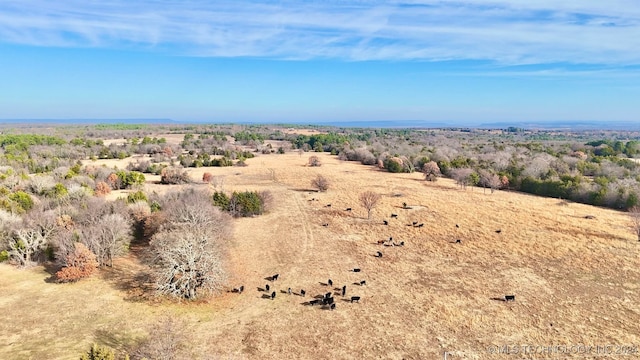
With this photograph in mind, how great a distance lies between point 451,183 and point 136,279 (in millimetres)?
49934

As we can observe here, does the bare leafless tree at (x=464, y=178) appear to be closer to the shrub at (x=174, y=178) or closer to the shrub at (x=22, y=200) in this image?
the shrub at (x=174, y=178)

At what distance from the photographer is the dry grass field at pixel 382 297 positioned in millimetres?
16922

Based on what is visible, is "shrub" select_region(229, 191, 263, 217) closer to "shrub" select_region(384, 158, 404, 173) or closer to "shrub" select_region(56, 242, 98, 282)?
"shrub" select_region(56, 242, 98, 282)

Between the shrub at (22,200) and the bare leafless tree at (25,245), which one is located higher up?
the shrub at (22,200)

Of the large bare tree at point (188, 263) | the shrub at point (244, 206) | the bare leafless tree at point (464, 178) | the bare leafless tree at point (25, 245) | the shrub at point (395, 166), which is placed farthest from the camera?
the shrub at point (395, 166)

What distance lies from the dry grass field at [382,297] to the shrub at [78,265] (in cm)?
51

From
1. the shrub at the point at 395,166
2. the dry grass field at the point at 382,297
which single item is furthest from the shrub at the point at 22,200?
the shrub at the point at 395,166

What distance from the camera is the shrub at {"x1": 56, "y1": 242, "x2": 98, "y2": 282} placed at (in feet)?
75.2

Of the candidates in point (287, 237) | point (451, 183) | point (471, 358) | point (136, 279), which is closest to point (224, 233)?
point (287, 237)

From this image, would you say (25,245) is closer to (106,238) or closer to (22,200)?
(106,238)

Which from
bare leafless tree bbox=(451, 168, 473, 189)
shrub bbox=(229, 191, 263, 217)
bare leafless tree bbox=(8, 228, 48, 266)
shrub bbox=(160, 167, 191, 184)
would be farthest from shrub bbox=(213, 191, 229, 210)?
bare leafless tree bbox=(451, 168, 473, 189)

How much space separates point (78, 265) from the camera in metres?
23.5

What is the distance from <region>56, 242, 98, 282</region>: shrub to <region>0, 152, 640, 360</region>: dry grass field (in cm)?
51

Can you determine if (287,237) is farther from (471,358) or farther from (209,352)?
(471,358)
